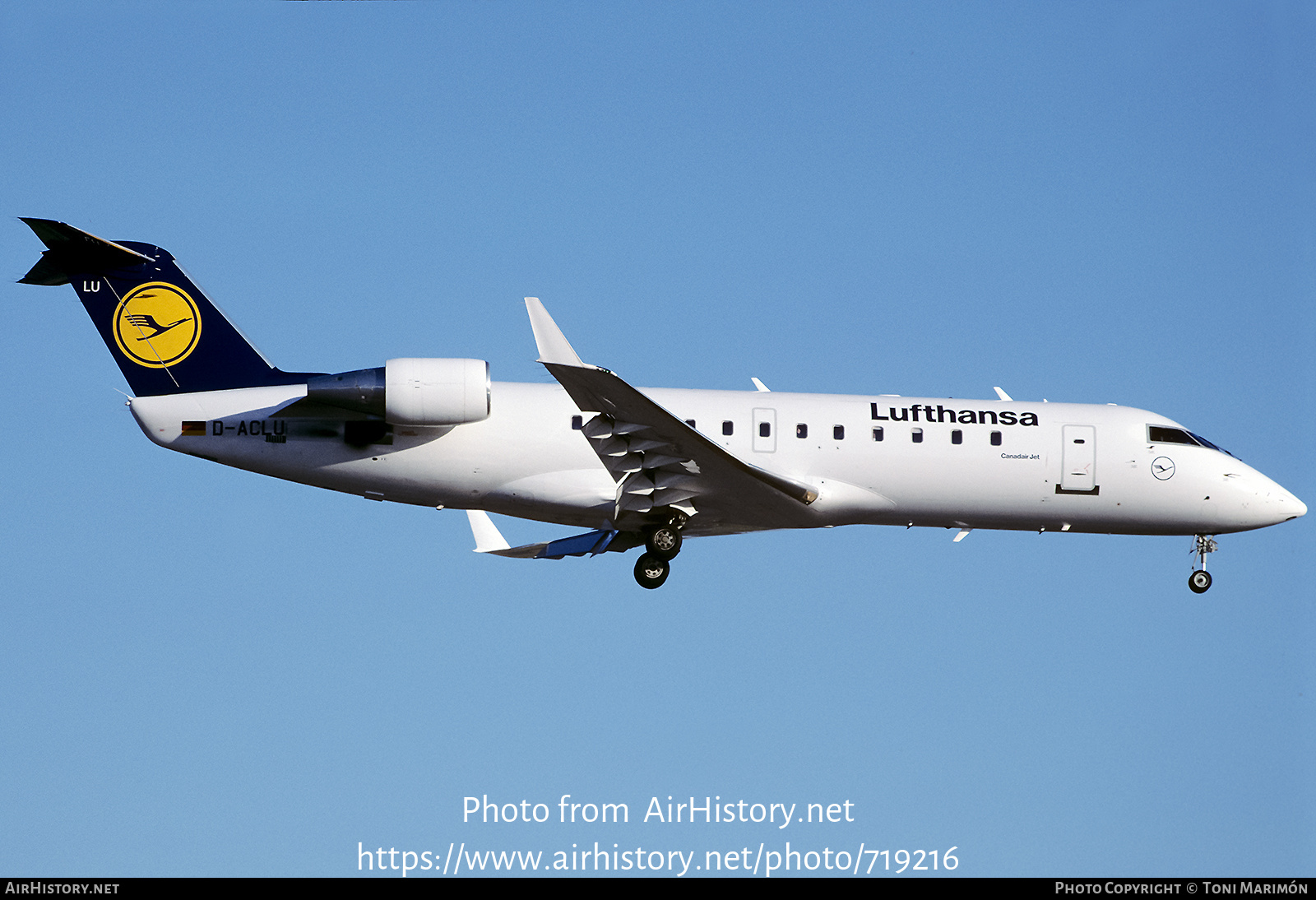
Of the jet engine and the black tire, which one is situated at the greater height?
the jet engine

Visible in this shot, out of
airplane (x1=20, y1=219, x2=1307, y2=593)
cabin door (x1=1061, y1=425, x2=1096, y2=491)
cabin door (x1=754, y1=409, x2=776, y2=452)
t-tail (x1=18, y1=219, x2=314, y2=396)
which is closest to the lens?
airplane (x1=20, y1=219, x2=1307, y2=593)

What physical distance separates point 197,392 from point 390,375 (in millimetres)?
3004

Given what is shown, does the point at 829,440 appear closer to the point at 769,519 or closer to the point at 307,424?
the point at 769,519

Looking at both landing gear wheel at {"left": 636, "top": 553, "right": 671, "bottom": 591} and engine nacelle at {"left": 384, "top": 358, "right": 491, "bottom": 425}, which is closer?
engine nacelle at {"left": 384, "top": 358, "right": 491, "bottom": 425}

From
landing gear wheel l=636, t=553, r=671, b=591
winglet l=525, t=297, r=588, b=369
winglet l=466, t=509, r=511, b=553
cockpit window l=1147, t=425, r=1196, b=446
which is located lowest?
landing gear wheel l=636, t=553, r=671, b=591

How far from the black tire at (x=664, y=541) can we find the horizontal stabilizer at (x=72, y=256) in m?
8.55

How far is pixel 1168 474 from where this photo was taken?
21234 mm

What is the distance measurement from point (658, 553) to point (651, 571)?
314 mm

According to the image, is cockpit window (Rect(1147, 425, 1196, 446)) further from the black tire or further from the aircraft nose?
the black tire

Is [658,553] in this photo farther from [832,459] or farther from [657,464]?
[832,459]

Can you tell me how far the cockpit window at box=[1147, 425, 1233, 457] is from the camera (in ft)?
70.3

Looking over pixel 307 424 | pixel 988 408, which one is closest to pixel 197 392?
pixel 307 424

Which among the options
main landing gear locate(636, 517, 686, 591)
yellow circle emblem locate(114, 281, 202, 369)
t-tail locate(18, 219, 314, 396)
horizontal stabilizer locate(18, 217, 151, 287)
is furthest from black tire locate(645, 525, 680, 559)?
horizontal stabilizer locate(18, 217, 151, 287)

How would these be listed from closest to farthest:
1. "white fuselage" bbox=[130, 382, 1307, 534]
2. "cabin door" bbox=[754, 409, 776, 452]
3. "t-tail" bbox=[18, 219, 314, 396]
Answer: "white fuselage" bbox=[130, 382, 1307, 534] < "t-tail" bbox=[18, 219, 314, 396] < "cabin door" bbox=[754, 409, 776, 452]
